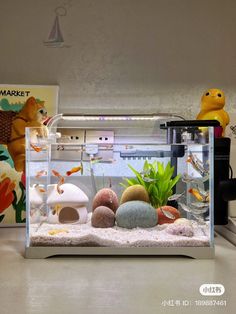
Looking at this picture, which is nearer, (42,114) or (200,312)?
(200,312)

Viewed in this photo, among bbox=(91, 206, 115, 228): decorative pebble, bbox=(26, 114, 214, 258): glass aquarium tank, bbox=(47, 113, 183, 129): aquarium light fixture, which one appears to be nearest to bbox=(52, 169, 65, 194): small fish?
bbox=(26, 114, 214, 258): glass aquarium tank

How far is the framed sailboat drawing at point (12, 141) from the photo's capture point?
1.17 metres

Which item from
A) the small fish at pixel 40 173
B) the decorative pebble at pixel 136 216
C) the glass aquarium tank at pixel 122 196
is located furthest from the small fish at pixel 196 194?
the small fish at pixel 40 173

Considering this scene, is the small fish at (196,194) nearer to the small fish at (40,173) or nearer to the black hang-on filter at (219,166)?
the black hang-on filter at (219,166)

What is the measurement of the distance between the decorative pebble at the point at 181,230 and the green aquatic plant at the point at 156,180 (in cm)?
9

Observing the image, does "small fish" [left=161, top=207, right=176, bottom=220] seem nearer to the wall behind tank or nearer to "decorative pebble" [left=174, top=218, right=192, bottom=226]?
"decorative pebble" [left=174, top=218, right=192, bottom=226]

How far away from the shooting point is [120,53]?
124 centimetres

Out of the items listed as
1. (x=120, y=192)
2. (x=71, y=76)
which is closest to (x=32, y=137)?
(x=120, y=192)

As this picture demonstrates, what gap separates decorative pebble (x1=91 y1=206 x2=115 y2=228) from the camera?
861 millimetres

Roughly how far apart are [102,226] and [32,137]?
0.26 meters

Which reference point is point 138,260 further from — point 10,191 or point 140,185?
point 10,191

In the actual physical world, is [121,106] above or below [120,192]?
above

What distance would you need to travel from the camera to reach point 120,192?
908 mm

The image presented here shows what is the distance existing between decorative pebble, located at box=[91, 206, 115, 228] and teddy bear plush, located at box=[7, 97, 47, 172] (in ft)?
1.34
